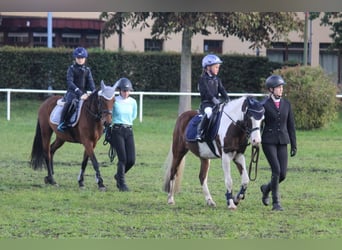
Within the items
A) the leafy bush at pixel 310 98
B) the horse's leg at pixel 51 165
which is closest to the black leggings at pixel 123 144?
the horse's leg at pixel 51 165

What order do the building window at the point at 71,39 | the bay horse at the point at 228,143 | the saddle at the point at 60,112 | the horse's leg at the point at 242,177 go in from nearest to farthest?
the bay horse at the point at 228,143
the horse's leg at the point at 242,177
the saddle at the point at 60,112
the building window at the point at 71,39

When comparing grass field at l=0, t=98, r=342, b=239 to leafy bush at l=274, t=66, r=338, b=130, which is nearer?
grass field at l=0, t=98, r=342, b=239

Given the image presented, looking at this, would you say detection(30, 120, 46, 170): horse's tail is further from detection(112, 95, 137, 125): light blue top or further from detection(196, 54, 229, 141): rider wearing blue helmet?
detection(196, 54, 229, 141): rider wearing blue helmet

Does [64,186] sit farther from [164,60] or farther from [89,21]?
[89,21]

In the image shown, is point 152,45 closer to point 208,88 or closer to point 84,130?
point 84,130

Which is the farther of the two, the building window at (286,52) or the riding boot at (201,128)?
the building window at (286,52)

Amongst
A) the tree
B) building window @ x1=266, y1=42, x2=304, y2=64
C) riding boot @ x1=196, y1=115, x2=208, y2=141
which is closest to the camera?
riding boot @ x1=196, y1=115, x2=208, y2=141

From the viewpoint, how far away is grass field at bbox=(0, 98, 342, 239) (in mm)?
6273

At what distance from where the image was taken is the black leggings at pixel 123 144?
951 centimetres

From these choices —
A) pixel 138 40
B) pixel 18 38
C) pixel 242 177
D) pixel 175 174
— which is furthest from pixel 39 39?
pixel 242 177

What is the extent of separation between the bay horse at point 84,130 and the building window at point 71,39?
23433 millimetres

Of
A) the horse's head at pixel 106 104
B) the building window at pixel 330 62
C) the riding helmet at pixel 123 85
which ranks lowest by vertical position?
the horse's head at pixel 106 104

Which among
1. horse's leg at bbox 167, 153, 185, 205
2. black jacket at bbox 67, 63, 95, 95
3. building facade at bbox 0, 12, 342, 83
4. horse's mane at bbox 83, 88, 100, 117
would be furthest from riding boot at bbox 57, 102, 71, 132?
building facade at bbox 0, 12, 342, 83

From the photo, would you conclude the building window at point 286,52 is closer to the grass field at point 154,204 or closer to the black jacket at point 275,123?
the grass field at point 154,204
